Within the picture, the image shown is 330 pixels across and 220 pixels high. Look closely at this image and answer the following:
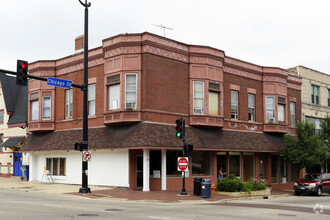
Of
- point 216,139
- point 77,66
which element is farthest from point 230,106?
point 77,66

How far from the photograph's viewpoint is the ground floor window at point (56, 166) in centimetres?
3072

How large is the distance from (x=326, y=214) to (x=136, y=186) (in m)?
13.1

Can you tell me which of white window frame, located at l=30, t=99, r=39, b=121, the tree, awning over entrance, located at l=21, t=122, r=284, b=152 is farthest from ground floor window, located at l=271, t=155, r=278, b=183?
white window frame, located at l=30, t=99, r=39, b=121

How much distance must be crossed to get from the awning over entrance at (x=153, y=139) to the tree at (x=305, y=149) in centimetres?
140

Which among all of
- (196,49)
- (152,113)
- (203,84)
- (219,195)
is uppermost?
(196,49)

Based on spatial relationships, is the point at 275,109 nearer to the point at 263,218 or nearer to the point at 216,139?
the point at 216,139

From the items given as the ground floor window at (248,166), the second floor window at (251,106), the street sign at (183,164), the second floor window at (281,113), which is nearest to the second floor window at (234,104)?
the second floor window at (251,106)

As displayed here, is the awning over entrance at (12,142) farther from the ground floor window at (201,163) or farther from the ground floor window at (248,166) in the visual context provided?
the ground floor window at (248,166)

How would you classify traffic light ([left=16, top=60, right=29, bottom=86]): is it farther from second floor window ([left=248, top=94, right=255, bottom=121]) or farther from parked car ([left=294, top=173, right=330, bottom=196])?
second floor window ([left=248, top=94, right=255, bottom=121])

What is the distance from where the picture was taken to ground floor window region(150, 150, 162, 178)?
25922 mm

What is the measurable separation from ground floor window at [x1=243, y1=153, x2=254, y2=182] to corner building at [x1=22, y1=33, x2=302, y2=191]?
8 cm

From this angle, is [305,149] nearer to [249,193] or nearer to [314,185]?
[314,185]

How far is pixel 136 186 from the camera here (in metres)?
25.8

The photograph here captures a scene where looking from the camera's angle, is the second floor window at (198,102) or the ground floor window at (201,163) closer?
the ground floor window at (201,163)
